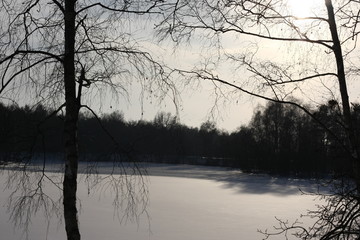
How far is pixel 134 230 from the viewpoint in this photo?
11.4 meters

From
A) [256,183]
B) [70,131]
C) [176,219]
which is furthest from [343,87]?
[256,183]

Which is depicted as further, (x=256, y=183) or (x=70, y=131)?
(x=256, y=183)

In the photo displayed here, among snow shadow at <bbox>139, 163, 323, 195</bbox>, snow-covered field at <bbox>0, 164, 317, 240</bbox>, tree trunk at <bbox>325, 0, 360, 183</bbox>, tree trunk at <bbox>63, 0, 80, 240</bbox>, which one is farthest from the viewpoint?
snow shadow at <bbox>139, 163, 323, 195</bbox>


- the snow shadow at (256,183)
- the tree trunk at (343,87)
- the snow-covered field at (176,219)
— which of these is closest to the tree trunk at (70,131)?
the tree trunk at (343,87)

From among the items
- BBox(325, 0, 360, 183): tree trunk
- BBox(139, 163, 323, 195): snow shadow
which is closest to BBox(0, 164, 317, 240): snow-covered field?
BBox(139, 163, 323, 195): snow shadow

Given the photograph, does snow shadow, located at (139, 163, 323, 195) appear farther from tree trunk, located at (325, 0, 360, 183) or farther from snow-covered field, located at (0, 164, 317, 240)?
tree trunk, located at (325, 0, 360, 183)

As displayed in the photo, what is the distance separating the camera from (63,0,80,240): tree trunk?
124 inches

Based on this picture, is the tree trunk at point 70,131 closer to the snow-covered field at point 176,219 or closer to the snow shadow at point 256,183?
the snow-covered field at point 176,219

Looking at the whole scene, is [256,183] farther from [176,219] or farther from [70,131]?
[70,131]

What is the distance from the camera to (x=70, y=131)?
320 cm

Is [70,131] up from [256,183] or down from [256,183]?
up

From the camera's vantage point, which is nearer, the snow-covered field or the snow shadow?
the snow-covered field

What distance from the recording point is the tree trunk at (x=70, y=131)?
10.3 ft

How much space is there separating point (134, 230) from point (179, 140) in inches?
343
